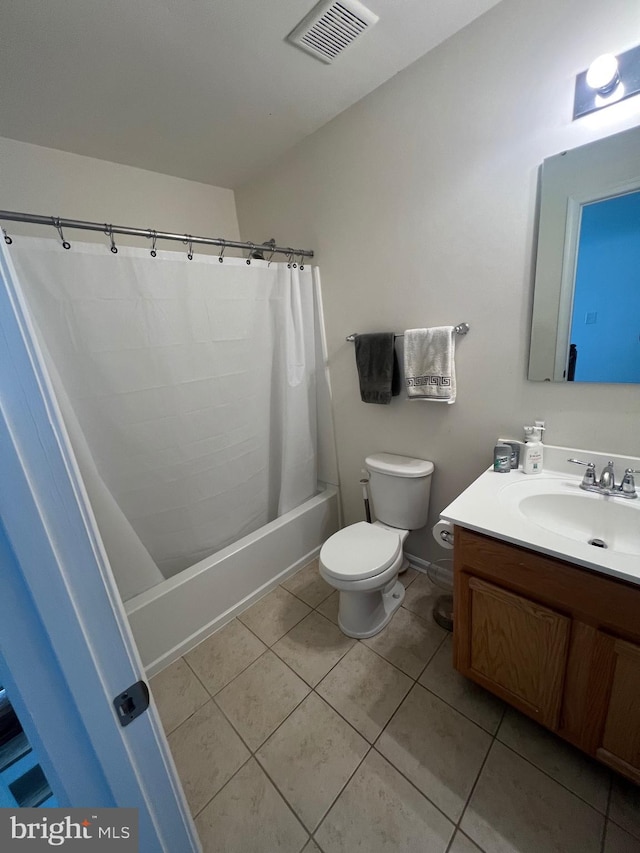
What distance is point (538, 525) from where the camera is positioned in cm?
103

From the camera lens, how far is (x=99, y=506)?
1401 millimetres

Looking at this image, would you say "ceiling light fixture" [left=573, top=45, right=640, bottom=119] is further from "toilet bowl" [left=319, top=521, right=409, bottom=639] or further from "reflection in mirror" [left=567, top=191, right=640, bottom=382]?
"toilet bowl" [left=319, top=521, right=409, bottom=639]

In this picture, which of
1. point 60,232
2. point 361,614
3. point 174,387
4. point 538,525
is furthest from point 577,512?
point 60,232

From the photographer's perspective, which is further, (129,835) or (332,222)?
(332,222)

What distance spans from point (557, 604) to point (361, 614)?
2.86ft

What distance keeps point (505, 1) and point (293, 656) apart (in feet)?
8.55

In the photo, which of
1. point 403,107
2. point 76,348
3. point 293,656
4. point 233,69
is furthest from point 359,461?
point 233,69

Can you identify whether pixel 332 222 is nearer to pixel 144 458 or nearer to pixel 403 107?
pixel 403 107

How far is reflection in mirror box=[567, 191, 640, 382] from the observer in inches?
41.3

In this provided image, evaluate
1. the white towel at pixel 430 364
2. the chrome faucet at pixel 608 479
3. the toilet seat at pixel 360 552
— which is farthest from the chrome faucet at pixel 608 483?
the toilet seat at pixel 360 552

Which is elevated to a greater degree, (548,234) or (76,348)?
(548,234)

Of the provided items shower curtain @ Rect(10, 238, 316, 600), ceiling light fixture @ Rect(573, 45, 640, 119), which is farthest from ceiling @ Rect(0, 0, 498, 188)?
shower curtain @ Rect(10, 238, 316, 600)

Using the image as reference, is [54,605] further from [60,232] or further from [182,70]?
[182,70]

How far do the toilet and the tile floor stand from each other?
0.40ft
